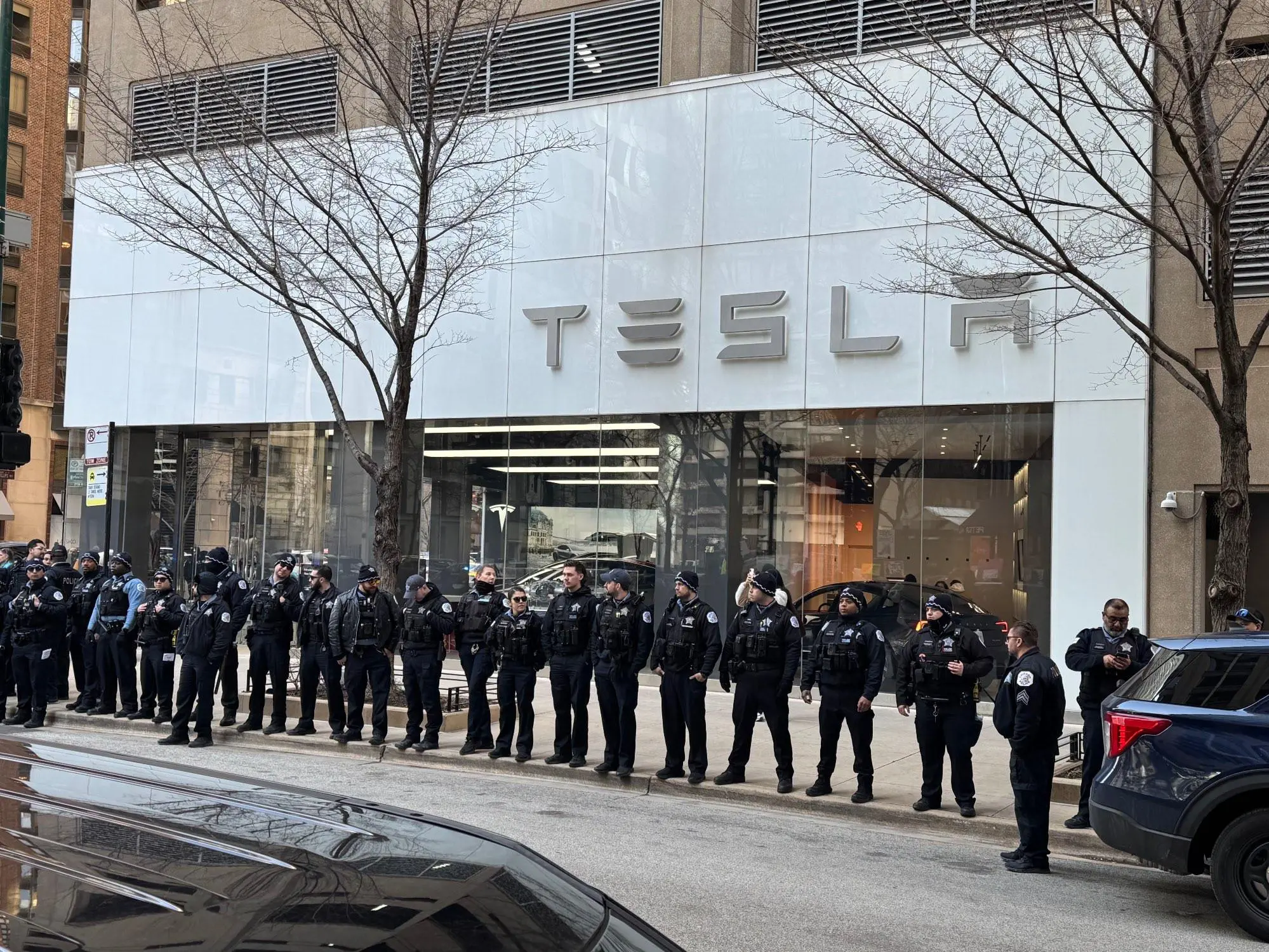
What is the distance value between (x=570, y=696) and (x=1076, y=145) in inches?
280

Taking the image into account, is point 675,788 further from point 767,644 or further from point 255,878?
point 255,878

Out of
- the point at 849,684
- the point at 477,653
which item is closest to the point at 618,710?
the point at 477,653

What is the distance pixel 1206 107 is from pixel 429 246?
12621 millimetres

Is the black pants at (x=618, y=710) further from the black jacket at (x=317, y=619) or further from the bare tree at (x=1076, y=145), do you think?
the bare tree at (x=1076, y=145)

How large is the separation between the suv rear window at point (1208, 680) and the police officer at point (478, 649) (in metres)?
7.16

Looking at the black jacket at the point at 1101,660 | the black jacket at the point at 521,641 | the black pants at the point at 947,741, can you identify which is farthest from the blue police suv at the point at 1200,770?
Answer: the black jacket at the point at 521,641

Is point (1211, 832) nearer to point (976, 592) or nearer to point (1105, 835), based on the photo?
point (1105, 835)

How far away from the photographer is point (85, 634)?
16.5 metres

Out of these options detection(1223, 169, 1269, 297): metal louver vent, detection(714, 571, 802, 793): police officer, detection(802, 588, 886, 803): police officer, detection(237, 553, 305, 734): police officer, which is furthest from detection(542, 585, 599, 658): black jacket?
detection(1223, 169, 1269, 297): metal louver vent

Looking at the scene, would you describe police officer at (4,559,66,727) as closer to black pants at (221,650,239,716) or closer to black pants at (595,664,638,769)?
black pants at (221,650,239,716)

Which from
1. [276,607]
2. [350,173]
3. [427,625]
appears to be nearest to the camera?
[427,625]

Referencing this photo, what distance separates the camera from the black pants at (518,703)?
41.9ft

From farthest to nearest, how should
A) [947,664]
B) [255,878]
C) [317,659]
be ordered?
[317,659], [947,664], [255,878]

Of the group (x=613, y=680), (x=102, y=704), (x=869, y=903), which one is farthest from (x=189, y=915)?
(x=102, y=704)
